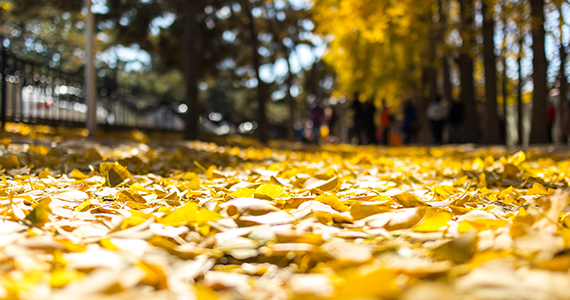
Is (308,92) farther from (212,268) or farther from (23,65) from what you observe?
(212,268)

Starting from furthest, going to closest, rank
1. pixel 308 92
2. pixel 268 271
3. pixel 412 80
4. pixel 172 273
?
pixel 308 92
pixel 412 80
pixel 268 271
pixel 172 273

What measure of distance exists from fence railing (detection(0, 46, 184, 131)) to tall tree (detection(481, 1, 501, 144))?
974 centimetres

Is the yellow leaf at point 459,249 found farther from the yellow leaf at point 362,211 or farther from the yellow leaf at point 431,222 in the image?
the yellow leaf at point 362,211

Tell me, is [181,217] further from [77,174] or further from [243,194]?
[77,174]

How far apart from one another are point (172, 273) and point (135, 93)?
12.8m

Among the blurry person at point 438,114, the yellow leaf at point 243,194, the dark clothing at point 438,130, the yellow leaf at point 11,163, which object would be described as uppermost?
the blurry person at point 438,114

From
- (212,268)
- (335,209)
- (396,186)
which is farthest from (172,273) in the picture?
(396,186)

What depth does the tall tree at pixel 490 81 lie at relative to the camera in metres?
9.78

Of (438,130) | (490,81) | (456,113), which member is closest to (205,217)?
(490,81)

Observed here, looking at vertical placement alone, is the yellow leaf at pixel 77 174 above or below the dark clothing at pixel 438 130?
below

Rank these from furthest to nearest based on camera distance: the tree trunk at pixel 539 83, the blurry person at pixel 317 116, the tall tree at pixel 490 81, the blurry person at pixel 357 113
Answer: the blurry person at pixel 317 116 → the blurry person at pixel 357 113 → the tall tree at pixel 490 81 → the tree trunk at pixel 539 83

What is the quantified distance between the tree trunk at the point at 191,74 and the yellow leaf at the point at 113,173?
6601mm

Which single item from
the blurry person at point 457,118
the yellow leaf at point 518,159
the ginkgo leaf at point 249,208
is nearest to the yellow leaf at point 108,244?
the ginkgo leaf at point 249,208

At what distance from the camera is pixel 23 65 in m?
7.94
